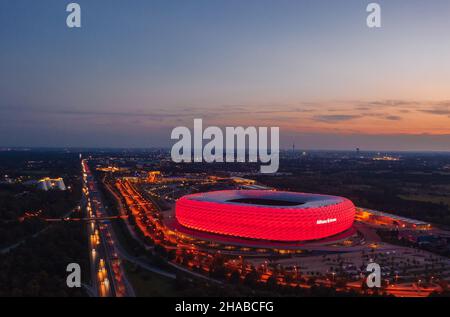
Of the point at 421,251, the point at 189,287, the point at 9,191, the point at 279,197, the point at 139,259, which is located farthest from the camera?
the point at 9,191

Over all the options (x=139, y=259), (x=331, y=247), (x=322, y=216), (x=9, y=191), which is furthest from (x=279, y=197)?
(x=9, y=191)

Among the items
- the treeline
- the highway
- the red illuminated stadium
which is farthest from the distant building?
the red illuminated stadium

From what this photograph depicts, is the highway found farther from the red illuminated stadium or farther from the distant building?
the distant building

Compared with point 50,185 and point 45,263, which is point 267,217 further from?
point 50,185

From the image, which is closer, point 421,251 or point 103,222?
point 421,251

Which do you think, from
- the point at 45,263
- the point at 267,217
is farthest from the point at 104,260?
the point at 267,217

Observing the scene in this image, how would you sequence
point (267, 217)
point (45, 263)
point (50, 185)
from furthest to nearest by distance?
point (50, 185)
point (267, 217)
point (45, 263)

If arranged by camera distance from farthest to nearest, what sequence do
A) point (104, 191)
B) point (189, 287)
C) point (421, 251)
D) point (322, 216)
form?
point (104, 191)
point (322, 216)
point (421, 251)
point (189, 287)
